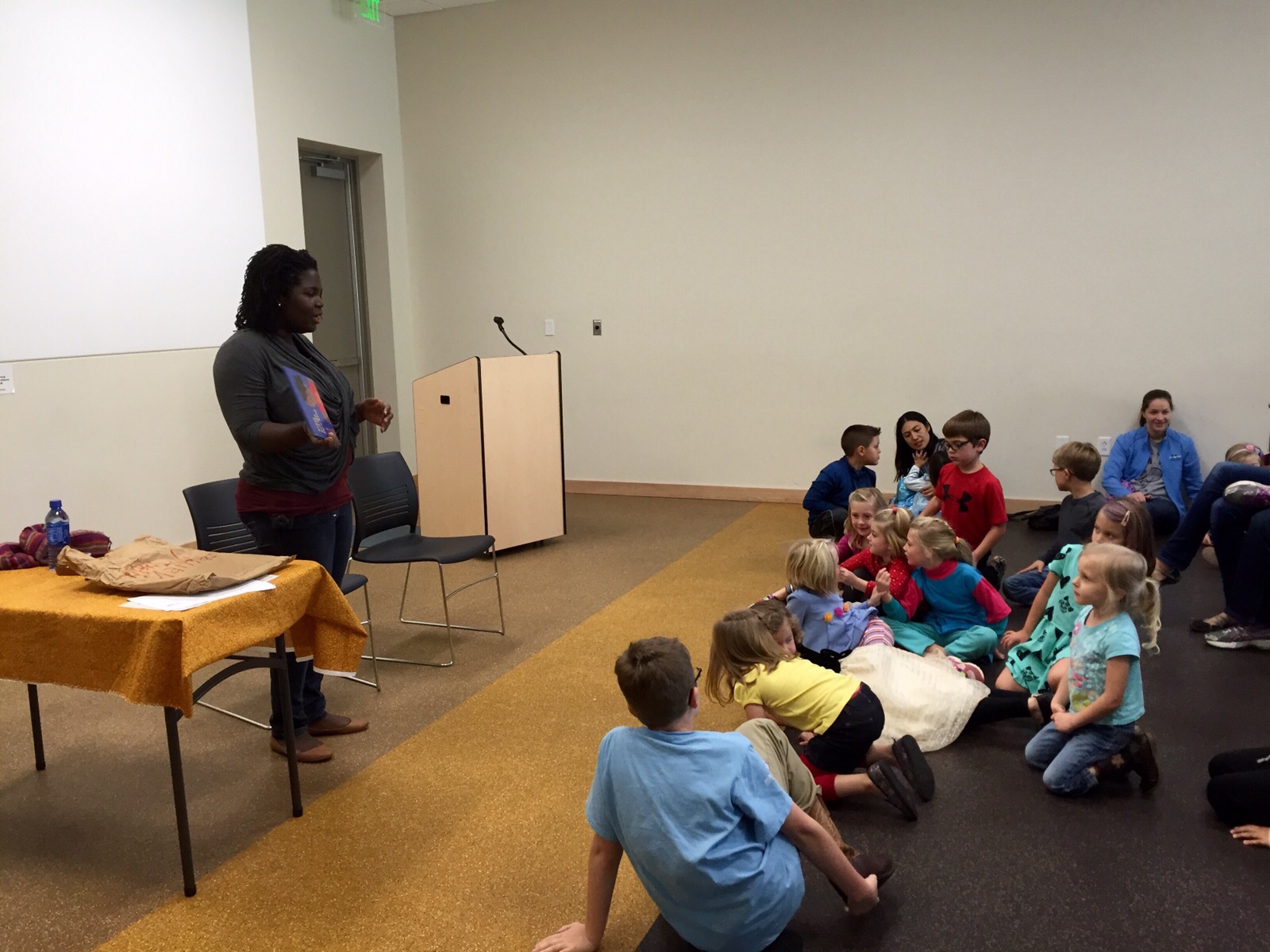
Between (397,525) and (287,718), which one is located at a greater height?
(397,525)

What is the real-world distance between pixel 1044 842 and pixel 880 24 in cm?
561

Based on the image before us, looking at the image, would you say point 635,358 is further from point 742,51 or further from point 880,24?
point 880,24

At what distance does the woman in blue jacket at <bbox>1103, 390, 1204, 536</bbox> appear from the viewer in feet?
19.7

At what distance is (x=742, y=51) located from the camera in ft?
22.7

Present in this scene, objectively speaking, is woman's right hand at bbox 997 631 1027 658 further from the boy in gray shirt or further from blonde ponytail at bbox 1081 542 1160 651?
blonde ponytail at bbox 1081 542 1160 651

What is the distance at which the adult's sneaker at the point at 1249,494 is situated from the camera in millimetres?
4094

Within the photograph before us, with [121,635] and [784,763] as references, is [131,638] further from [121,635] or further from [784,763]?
[784,763]

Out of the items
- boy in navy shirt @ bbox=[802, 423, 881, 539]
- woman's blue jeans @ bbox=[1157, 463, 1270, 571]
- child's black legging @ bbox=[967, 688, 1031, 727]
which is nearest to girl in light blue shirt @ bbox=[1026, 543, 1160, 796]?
child's black legging @ bbox=[967, 688, 1031, 727]

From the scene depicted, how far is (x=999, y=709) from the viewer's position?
324 centimetres

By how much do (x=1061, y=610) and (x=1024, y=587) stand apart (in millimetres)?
1308

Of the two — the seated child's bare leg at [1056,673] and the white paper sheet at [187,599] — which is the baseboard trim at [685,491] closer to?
the seated child's bare leg at [1056,673]

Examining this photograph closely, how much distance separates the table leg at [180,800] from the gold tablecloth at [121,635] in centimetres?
5

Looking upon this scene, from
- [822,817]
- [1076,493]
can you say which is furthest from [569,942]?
[1076,493]

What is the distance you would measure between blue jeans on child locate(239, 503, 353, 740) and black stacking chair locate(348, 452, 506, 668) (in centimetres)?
61
